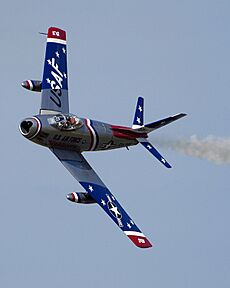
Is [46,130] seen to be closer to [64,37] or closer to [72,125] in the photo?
[72,125]

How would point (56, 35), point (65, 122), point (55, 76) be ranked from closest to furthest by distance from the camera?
point (65, 122) → point (55, 76) → point (56, 35)

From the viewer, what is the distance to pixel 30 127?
71.6m

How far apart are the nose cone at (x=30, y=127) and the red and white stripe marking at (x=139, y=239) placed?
8203 mm

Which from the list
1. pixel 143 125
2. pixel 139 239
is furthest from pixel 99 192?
pixel 143 125

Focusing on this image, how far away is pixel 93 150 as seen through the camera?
249 ft

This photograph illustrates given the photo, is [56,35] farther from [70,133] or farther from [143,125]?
[70,133]

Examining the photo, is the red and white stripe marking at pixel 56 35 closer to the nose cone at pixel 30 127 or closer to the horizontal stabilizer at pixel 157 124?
the horizontal stabilizer at pixel 157 124

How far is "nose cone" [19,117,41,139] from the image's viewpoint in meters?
71.6

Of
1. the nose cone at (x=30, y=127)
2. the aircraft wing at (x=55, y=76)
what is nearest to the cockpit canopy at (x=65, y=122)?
the nose cone at (x=30, y=127)

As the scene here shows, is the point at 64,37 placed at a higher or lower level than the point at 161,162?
higher

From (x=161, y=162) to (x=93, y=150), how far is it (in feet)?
14.5

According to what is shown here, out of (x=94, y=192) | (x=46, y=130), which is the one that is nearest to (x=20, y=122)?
(x=46, y=130)

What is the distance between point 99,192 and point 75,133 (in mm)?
3941

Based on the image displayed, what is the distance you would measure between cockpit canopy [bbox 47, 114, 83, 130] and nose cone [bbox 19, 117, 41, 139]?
1024 millimetres
